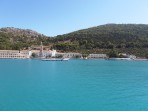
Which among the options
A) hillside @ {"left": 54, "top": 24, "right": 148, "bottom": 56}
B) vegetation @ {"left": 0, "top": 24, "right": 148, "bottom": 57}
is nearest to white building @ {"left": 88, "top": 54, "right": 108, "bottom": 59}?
vegetation @ {"left": 0, "top": 24, "right": 148, "bottom": 57}

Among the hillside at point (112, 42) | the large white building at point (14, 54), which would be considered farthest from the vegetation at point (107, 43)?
the large white building at point (14, 54)

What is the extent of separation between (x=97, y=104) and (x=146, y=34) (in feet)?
406

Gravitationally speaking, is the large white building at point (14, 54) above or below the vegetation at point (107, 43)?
below

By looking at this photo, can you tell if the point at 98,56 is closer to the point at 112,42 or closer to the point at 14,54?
the point at 112,42

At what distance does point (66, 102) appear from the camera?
16016 mm

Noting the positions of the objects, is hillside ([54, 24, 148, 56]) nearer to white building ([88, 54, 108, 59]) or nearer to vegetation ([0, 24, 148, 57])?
vegetation ([0, 24, 148, 57])

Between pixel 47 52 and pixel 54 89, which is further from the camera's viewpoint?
pixel 47 52

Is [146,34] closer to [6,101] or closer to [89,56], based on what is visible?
[89,56]

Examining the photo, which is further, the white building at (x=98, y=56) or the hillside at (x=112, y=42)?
the hillside at (x=112, y=42)

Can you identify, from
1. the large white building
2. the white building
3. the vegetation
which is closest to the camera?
the large white building

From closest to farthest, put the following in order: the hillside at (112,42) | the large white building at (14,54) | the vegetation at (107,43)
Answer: the large white building at (14,54), the vegetation at (107,43), the hillside at (112,42)

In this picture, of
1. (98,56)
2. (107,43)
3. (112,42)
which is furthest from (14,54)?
(112,42)

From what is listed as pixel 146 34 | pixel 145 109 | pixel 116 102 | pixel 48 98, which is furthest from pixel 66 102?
pixel 146 34

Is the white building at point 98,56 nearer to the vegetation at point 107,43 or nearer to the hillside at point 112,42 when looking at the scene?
the vegetation at point 107,43
